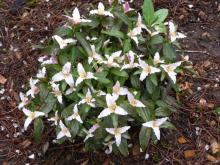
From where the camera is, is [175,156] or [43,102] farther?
[175,156]

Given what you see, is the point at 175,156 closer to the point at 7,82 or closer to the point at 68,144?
the point at 68,144

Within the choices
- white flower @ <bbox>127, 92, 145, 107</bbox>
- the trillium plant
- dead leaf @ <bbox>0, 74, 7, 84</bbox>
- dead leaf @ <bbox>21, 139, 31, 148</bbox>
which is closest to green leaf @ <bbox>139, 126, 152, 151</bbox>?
the trillium plant

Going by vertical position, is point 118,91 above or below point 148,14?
below

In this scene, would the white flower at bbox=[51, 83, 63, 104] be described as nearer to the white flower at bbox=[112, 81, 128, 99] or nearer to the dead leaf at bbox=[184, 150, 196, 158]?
the white flower at bbox=[112, 81, 128, 99]

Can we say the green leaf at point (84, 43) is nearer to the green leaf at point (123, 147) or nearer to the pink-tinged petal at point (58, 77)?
the pink-tinged petal at point (58, 77)

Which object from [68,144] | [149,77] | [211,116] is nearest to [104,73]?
[149,77]

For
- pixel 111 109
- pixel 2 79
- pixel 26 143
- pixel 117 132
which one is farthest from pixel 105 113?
pixel 2 79

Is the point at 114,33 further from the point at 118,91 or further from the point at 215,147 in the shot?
the point at 215,147

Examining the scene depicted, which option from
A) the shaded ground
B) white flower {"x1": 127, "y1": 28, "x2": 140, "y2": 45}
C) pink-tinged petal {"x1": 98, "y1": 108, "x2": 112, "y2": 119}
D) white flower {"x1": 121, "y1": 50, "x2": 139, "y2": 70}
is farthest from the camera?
the shaded ground
